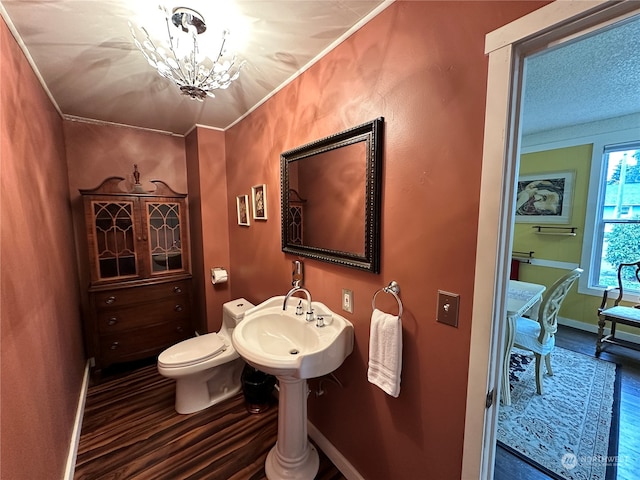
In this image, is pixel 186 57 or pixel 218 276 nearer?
pixel 186 57

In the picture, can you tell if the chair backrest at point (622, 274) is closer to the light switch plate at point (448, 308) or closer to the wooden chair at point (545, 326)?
the wooden chair at point (545, 326)

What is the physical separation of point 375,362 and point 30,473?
1.47 m

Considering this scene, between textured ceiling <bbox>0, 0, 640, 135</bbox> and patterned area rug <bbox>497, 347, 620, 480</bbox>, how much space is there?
7.27 feet

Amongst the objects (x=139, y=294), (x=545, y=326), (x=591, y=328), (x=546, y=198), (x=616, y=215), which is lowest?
(x=591, y=328)

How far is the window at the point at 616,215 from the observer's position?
Result: 117 inches

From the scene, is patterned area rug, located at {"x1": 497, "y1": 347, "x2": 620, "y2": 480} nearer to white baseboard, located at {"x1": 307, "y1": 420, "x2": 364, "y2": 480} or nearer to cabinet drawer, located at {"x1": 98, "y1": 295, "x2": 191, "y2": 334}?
white baseboard, located at {"x1": 307, "y1": 420, "x2": 364, "y2": 480}

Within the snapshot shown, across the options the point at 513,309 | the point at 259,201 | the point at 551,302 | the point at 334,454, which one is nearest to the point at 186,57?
the point at 259,201

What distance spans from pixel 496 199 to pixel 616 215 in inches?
144

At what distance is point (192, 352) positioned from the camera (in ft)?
6.68

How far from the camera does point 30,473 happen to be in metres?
1.04

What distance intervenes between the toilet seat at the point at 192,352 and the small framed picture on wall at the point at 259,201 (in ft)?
3.62

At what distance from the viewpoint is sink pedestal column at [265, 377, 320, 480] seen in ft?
4.96

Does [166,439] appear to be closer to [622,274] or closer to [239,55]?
[239,55]

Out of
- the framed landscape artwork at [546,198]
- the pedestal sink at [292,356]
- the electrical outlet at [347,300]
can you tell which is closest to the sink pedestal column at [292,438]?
the pedestal sink at [292,356]
